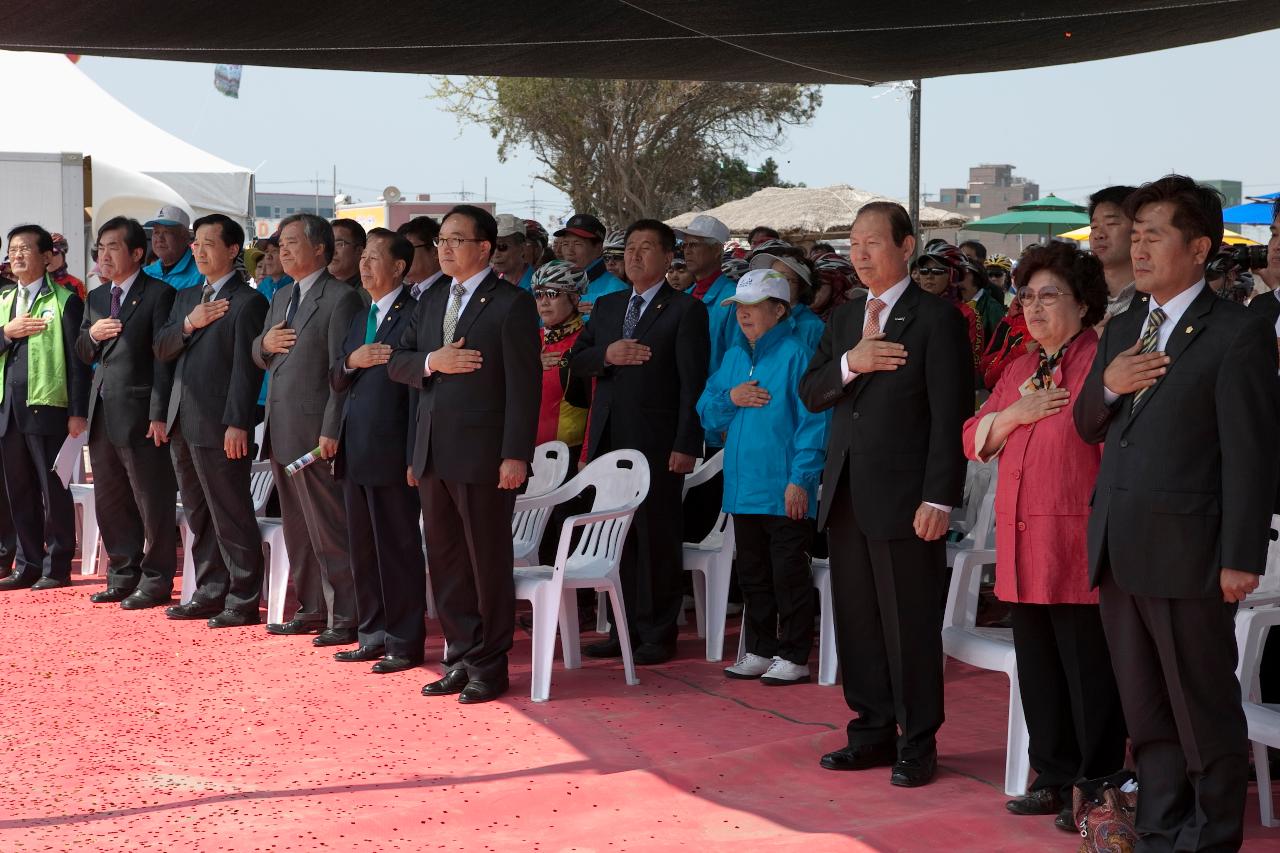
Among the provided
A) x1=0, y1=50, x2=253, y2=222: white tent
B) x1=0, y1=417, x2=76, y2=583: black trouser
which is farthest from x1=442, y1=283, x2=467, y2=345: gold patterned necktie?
x1=0, y1=50, x2=253, y2=222: white tent

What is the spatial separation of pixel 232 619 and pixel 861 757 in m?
3.60

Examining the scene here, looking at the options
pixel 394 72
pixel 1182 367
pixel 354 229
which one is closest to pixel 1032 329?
pixel 1182 367

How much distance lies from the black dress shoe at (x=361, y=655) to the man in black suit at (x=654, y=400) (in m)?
0.96

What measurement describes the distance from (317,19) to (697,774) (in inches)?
147

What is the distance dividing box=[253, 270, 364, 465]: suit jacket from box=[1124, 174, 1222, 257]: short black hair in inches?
153

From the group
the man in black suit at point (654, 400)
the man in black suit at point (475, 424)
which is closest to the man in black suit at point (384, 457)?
the man in black suit at point (475, 424)

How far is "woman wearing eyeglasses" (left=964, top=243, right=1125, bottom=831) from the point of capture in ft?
13.1

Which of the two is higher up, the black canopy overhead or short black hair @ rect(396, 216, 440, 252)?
the black canopy overhead

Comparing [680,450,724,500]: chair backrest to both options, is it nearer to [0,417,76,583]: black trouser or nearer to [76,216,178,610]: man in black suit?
[76,216,178,610]: man in black suit

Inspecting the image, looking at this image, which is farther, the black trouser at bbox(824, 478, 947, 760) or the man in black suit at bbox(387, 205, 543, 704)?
the man in black suit at bbox(387, 205, 543, 704)

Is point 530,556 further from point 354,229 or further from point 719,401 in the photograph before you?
point 354,229

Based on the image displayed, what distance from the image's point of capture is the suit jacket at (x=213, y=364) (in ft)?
23.0

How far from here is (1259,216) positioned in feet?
51.1

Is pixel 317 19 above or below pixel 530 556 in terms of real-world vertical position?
above
